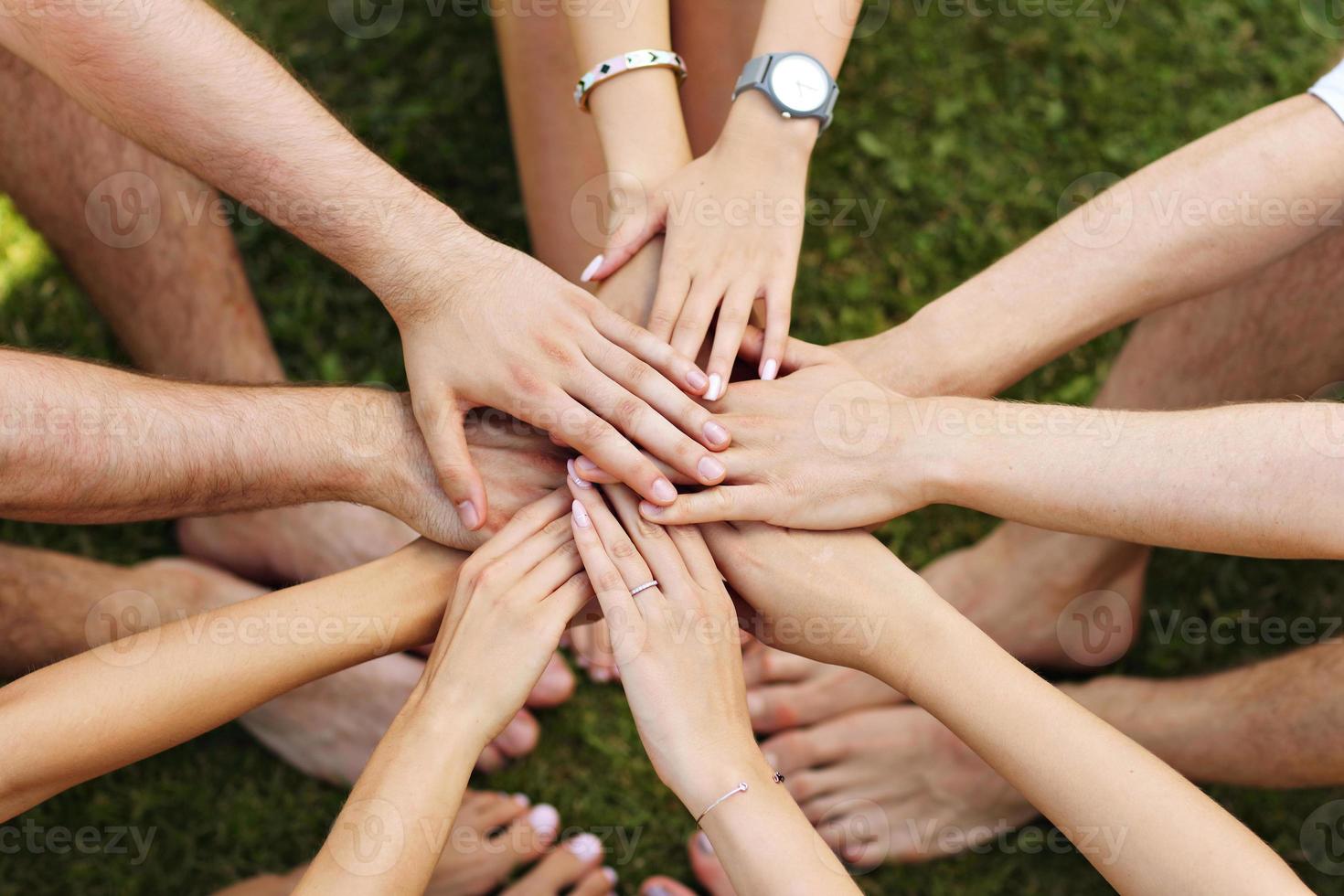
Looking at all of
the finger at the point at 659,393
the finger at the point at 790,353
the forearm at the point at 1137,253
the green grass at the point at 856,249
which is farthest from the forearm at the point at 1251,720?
the finger at the point at 659,393

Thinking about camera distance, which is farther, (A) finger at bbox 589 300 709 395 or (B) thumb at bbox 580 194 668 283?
(B) thumb at bbox 580 194 668 283

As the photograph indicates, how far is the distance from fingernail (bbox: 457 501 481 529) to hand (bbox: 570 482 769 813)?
0.55 feet

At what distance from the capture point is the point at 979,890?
2.37 metres

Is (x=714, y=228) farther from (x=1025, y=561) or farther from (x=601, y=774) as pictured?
(x=601, y=774)

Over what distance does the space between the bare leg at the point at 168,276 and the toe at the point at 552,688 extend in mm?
439

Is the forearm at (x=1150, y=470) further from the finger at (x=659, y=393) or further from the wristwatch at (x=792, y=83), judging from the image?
the wristwatch at (x=792, y=83)

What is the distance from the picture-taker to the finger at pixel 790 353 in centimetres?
194

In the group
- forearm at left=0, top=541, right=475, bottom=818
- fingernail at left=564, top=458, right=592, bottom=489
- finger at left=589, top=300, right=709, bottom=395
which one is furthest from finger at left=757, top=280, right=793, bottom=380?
forearm at left=0, top=541, right=475, bottom=818

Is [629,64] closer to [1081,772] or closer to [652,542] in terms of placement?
[652,542]

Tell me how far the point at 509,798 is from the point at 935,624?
1.11 meters

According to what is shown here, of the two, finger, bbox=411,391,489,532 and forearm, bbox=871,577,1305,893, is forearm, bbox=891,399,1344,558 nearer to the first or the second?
forearm, bbox=871,577,1305,893

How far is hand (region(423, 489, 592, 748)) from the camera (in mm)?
1670

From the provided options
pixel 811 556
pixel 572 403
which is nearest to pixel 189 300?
pixel 572 403

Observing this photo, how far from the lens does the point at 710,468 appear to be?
1.76m
